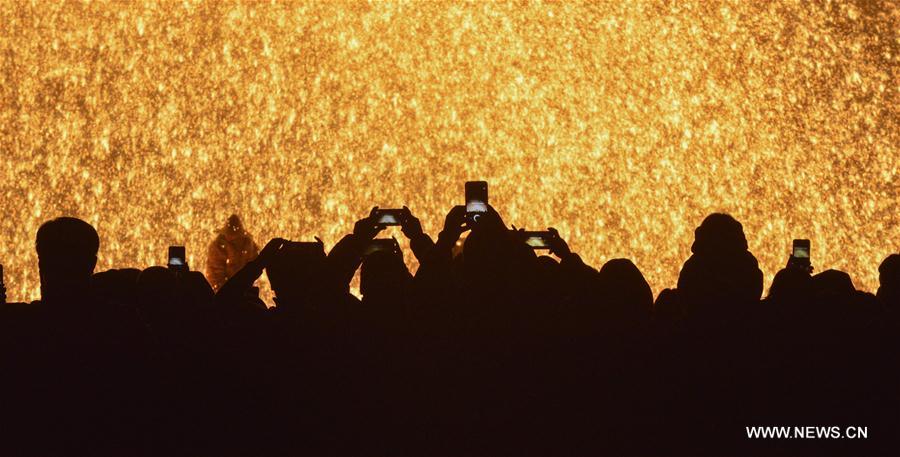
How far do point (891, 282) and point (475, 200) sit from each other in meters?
1.34

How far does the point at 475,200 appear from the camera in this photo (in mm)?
4012

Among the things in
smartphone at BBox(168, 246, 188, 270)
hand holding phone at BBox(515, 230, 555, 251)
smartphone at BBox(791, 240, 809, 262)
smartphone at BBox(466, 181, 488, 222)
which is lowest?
hand holding phone at BBox(515, 230, 555, 251)

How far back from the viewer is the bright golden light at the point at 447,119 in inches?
604

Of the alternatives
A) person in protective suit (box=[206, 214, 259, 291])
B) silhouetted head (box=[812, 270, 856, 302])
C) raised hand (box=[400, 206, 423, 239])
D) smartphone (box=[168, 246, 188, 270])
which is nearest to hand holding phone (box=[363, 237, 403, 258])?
raised hand (box=[400, 206, 423, 239])

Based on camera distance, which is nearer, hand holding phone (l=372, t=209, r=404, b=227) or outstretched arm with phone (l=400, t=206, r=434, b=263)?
outstretched arm with phone (l=400, t=206, r=434, b=263)

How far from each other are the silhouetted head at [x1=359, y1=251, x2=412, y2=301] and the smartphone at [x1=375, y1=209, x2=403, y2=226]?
0.87ft

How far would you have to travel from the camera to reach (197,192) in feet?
53.9

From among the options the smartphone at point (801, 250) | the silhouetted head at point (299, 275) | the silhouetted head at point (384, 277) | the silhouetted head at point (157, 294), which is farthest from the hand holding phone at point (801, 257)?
the silhouetted head at point (157, 294)

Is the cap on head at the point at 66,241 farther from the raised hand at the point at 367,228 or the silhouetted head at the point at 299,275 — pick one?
the raised hand at the point at 367,228

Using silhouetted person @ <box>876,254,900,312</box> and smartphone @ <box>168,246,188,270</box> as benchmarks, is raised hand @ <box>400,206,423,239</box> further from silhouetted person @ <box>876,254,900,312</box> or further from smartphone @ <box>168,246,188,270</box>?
smartphone @ <box>168,246,188,270</box>

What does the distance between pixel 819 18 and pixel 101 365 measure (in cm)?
1457

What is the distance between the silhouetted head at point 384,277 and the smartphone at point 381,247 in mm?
33

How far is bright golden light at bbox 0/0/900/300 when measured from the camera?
15.3 m

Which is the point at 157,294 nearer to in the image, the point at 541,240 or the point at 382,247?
the point at 382,247
